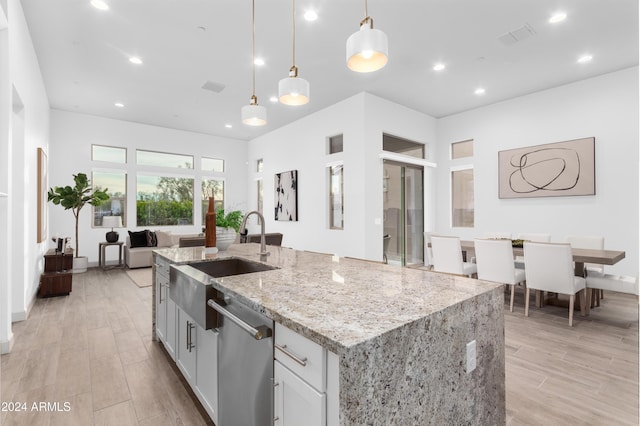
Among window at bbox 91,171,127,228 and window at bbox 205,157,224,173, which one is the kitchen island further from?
window at bbox 205,157,224,173

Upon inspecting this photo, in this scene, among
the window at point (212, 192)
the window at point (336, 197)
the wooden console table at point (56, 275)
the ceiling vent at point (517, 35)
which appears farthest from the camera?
the window at point (212, 192)

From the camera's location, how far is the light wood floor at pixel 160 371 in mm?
1866

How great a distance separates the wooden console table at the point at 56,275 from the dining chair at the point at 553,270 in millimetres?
6169

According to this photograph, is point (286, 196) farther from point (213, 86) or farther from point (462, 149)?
point (462, 149)

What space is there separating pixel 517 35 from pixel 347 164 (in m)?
3.03

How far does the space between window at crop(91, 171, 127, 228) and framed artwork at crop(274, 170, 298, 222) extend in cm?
368

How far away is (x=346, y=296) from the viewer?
1.28 meters

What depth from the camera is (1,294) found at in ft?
8.36

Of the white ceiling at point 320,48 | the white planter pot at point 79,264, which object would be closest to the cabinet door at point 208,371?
the white ceiling at point 320,48

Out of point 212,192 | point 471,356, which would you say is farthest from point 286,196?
point 471,356

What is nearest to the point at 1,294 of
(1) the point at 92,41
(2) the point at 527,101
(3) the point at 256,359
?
(3) the point at 256,359

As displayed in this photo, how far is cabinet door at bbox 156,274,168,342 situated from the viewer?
99.9 inches

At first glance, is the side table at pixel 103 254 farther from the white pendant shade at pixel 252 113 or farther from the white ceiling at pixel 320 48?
the white pendant shade at pixel 252 113

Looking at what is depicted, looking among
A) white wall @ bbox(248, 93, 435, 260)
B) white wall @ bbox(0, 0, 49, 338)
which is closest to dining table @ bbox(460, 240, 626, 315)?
white wall @ bbox(248, 93, 435, 260)
